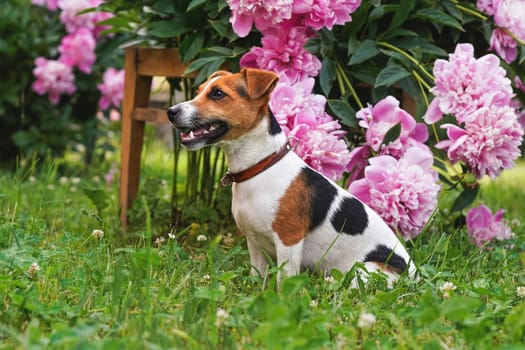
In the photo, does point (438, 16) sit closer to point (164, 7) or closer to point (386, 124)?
point (386, 124)

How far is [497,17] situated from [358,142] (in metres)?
0.74

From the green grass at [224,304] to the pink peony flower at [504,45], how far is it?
0.86 meters

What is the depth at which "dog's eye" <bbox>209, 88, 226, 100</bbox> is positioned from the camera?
275 cm

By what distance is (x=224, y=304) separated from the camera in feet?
7.86

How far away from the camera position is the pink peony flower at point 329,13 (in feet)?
9.87

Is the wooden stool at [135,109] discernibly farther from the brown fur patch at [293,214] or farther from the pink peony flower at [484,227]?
the pink peony flower at [484,227]

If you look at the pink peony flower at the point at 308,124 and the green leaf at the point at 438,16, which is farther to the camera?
the green leaf at the point at 438,16

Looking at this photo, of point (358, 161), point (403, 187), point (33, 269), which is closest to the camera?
point (33, 269)

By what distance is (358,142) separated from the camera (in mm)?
3383

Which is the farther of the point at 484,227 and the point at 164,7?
the point at 484,227

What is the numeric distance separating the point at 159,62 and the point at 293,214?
1.26 m

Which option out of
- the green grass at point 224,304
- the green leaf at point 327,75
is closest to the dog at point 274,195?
the green grass at point 224,304

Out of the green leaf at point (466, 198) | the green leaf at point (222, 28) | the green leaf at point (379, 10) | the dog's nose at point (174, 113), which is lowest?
the green leaf at point (466, 198)

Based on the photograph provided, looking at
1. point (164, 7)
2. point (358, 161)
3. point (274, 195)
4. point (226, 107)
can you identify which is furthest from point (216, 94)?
point (164, 7)
